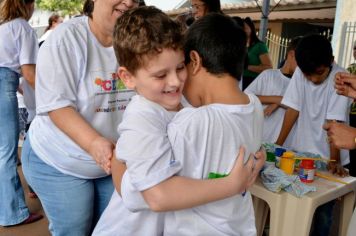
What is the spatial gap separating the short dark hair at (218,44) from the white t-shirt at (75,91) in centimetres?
46

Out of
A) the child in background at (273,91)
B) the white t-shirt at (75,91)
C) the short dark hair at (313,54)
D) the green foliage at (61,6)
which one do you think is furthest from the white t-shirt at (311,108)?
the green foliage at (61,6)

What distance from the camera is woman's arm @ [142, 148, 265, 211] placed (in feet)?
2.94

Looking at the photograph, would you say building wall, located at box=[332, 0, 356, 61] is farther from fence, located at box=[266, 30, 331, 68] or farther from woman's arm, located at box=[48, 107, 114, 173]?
woman's arm, located at box=[48, 107, 114, 173]

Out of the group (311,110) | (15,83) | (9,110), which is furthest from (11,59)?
(311,110)

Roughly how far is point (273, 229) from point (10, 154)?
2.14 m

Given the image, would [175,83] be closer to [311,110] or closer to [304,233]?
[304,233]

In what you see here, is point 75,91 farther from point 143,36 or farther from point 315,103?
point 315,103

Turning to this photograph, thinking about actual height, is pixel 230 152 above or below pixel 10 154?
above

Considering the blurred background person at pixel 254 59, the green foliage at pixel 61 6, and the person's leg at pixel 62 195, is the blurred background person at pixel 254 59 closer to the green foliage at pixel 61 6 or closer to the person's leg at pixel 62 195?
the person's leg at pixel 62 195

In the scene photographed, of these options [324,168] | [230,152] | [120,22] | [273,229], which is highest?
[120,22]

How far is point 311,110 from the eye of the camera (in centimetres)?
257

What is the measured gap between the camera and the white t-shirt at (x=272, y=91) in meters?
3.04

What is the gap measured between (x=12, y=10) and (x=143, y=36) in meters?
2.20

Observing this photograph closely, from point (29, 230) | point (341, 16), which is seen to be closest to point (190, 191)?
point (29, 230)
